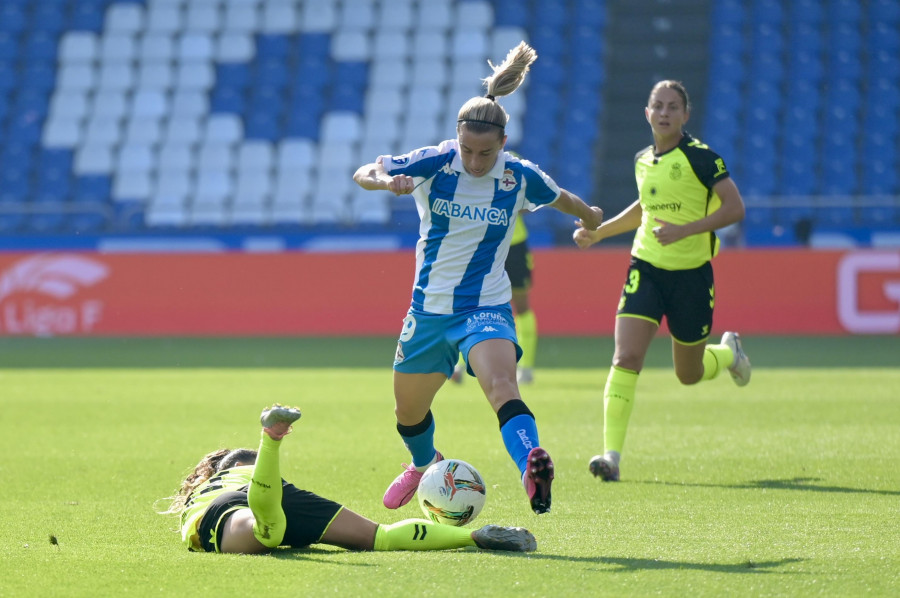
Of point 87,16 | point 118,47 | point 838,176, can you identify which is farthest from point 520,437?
point 87,16

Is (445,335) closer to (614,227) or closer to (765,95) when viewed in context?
(614,227)

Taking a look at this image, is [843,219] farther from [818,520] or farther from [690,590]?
[690,590]

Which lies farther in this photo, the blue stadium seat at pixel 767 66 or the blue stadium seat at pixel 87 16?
the blue stadium seat at pixel 87 16

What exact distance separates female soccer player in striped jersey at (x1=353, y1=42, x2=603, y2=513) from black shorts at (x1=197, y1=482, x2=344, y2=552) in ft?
2.92

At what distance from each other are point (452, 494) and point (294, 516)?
0.72 m

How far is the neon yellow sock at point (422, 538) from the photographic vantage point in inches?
200

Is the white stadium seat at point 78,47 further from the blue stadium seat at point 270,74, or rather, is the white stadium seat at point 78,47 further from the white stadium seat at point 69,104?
the blue stadium seat at point 270,74

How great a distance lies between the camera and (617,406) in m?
7.24

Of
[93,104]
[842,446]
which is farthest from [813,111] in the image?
[842,446]

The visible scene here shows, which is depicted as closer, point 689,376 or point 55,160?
point 689,376

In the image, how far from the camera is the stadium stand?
70.6ft

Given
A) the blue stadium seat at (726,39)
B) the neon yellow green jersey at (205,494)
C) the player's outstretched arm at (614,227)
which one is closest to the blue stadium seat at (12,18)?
the blue stadium seat at (726,39)

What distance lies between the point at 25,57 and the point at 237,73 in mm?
4381

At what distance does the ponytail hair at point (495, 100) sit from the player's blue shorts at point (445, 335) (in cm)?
81
